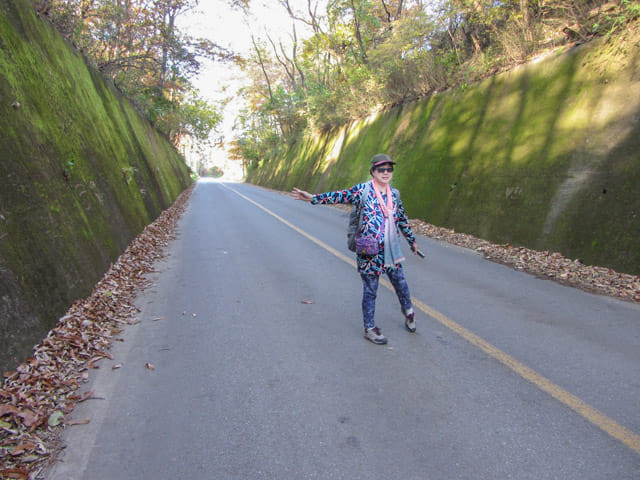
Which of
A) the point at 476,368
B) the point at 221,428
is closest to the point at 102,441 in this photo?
the point at 221,428

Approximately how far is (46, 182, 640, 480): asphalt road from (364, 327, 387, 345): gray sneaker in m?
0.10

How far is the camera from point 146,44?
632 inches

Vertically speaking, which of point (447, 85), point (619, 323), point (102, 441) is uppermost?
point (447, 85)

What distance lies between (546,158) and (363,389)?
7.70m

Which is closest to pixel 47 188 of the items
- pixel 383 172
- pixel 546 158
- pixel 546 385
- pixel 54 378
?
pixel 54 378

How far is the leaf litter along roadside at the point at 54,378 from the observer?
2.62 m

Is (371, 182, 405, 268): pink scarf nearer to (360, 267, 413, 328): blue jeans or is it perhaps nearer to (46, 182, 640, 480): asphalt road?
(360, 267, 413, 328): blue jeans

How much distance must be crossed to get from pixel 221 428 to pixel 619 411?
2.90 m

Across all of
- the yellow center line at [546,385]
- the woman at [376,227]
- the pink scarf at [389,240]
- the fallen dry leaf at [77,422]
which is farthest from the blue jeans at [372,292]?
the fallen dry leaf at [77,422]

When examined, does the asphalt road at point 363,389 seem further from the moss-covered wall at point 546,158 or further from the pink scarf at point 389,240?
the moss-covered wall at point 546,158

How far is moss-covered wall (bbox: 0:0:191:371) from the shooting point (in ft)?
12.3

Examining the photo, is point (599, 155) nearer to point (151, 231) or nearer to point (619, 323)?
point (619, 323)

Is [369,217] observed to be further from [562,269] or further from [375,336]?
[562,269]

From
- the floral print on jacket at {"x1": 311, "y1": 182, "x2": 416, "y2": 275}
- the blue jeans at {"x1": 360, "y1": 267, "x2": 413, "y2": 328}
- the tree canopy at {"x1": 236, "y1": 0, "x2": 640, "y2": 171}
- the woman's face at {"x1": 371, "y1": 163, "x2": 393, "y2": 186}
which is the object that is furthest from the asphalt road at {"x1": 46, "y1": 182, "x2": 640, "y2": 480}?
the tree canopy at {"x1": 236, "y1": 0, "x2": 640, "y2": 171}
